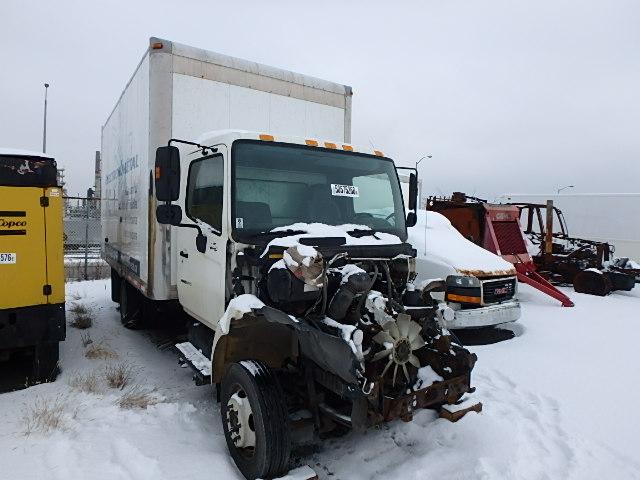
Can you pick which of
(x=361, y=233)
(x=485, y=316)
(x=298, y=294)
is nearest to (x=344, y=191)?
(x=361, y=233)

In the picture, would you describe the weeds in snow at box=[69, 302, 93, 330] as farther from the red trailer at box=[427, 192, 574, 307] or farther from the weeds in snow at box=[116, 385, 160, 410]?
the red trailer at box=[427, 192, 574, 307]

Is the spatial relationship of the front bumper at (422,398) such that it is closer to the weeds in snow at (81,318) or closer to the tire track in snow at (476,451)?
the tire track in snow at (476,451)

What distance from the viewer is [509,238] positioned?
36.1 ft

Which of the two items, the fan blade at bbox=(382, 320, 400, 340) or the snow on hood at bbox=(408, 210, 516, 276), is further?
the snow on hood at bbox=(408, 210, 516, 276)

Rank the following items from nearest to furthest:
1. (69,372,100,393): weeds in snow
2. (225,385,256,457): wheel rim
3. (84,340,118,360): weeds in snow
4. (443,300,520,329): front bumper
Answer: (225,385,256,457): wheel rim, (69,372,100,393): weeds in snow, (84,340,118,360): weeds in snow, (443,300,520,329): front bumper

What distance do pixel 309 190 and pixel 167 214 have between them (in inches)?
47.1

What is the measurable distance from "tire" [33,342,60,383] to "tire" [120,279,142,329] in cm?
189

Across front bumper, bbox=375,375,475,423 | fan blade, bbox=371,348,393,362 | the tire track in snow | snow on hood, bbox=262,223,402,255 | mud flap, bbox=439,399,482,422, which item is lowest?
the tire track in snow

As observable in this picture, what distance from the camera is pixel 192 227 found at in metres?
4.27

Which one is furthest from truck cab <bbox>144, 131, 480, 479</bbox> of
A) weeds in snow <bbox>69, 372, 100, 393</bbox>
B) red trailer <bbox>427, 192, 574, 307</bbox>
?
red trailer <bbox>427, 192, 574, 307</bbox>

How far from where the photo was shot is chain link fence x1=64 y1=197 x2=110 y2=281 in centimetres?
1398

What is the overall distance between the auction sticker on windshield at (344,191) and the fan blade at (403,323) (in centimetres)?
146

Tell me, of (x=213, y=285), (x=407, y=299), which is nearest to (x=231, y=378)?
(x=213, y=285)

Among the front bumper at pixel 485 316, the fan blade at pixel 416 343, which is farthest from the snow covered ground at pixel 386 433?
the fan blade at pixel 416 343
